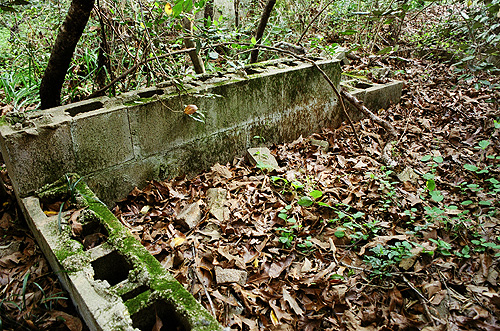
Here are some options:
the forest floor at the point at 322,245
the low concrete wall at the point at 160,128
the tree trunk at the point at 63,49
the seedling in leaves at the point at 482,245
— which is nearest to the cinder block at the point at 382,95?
the low concrete wall at the point at 160,128

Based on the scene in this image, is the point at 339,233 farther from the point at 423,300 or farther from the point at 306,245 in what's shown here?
the point at 423,300

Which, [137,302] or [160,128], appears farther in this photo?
[160,128]

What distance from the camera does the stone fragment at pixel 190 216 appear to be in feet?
9.95

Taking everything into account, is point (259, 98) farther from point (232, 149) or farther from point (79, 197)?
point (79, 197)

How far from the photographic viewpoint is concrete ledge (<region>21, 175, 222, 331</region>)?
175 centimetres

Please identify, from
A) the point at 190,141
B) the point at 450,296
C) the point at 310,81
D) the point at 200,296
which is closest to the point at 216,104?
the point at 190,141

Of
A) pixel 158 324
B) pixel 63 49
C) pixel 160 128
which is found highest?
pixel 63 49

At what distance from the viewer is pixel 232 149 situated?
13.1ft

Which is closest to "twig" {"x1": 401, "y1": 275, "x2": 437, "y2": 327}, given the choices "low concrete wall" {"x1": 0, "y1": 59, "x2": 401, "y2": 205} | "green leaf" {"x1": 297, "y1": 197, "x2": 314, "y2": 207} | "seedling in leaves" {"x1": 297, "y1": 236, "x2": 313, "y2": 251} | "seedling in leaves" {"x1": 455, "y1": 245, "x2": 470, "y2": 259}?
"seedling in leaves" {"x1": 455, "y1": 245, "x2": 470, "y2": 259}

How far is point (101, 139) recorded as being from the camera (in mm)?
2975

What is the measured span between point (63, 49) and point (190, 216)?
1.77m

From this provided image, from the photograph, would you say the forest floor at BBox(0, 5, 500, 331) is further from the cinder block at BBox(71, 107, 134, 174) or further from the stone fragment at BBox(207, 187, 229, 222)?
the cinder block at BBox(71, 107, 134, 174)

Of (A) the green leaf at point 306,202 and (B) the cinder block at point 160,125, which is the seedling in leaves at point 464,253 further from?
(B) the cinder block at point 160,125

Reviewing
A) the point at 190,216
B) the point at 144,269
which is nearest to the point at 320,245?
the point at 190,216
